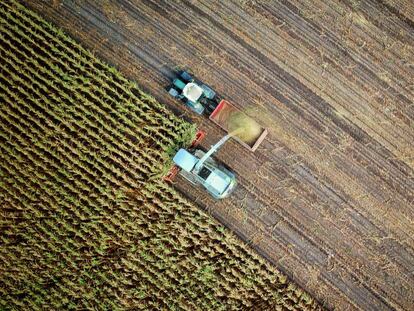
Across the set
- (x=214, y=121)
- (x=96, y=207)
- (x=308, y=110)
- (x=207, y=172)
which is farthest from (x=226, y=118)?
(x=96, y=207)

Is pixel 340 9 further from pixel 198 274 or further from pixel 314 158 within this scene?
pixel 198 274

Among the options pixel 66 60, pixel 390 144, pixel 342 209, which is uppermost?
pixel 390 144

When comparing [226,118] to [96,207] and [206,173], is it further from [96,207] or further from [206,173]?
[96,207]

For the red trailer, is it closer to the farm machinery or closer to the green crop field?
the farm machinery

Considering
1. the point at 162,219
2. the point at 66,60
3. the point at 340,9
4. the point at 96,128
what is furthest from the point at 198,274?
the point at 340,9

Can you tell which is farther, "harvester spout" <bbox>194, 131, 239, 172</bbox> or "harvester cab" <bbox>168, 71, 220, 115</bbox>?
"harvester cab" <bbox>168, 71, 220, 115</bbox>

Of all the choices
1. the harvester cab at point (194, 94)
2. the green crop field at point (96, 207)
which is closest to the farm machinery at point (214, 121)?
the harvester cab at point (194, 94)

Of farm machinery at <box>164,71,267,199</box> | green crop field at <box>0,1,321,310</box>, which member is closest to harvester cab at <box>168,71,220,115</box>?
farm machinery at <box>164,71,267,199</box>
